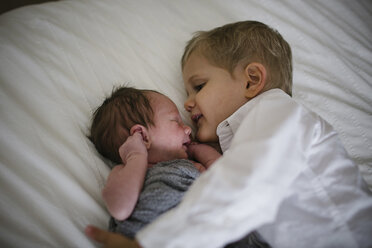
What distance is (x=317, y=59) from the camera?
119cm

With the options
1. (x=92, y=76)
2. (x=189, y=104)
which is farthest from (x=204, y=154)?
(x=92, y=76)

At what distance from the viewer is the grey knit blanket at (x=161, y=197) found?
0.61 metres

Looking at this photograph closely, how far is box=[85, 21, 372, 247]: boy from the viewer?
49 centimetres

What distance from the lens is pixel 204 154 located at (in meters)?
0.87

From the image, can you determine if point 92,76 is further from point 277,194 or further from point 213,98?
point 277,194

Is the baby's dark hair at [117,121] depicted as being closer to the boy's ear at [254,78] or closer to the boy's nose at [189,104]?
the boy's nose at [189,104]

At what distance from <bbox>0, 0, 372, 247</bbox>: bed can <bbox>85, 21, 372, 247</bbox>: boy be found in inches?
7.4

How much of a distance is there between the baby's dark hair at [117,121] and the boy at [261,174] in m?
0.20

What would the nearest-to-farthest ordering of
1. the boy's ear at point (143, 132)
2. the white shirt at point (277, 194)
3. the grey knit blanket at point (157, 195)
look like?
the white shirt at point (277, 194) < the grey knit blanket at point (157, 195) < the boy's ear at point (143, 132)

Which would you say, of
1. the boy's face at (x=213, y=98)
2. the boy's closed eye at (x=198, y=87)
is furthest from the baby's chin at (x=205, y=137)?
the boy's closed eye at (x=198, y=87)

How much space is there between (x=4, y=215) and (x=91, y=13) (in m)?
0.84

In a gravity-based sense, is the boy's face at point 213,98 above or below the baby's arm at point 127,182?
above

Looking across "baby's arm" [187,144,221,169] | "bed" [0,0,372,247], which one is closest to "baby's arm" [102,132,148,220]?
"bed" [0,0,372,247]

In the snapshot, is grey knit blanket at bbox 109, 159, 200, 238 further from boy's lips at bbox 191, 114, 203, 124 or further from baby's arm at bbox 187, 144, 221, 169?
Result: boy's lips at bbox 191, 114, 203, 124
